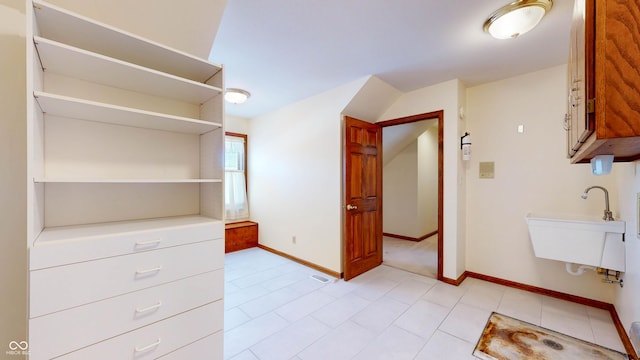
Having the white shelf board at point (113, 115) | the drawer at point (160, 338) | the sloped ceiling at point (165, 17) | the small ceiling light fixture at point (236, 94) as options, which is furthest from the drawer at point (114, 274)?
the small ceiling light fixture at point (236, 94)

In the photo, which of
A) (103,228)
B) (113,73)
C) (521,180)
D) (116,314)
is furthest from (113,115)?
(521,180)

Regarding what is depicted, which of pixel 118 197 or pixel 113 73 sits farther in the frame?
pixel 118 197

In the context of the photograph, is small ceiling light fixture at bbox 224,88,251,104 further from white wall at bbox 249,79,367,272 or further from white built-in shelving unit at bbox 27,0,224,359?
white built-in shelving unit at bbox 27,0,224,359

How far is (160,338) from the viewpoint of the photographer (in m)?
1.24

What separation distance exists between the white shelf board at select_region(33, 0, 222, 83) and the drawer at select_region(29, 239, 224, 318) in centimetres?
108

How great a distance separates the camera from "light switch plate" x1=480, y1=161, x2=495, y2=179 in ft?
9.60

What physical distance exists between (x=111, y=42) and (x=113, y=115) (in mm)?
373

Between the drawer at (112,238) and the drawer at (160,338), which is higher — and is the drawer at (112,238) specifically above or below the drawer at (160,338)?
above

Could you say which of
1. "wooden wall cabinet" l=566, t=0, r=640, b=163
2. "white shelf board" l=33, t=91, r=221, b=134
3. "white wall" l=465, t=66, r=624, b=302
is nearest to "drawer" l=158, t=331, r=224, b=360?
"white shelf board" l=33, t=91, r=221, b=134

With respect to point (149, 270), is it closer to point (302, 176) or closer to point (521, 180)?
point (302, 176)

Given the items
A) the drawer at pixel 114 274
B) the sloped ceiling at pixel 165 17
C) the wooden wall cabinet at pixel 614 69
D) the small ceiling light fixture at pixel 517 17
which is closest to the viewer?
the wooden wall cabinet at pixel 614 69

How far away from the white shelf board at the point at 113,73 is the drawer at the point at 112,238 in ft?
2.63

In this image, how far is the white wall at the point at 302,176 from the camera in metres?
3.15

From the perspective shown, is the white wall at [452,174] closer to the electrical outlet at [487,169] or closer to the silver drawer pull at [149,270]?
the electrical outlet at [487,169]
